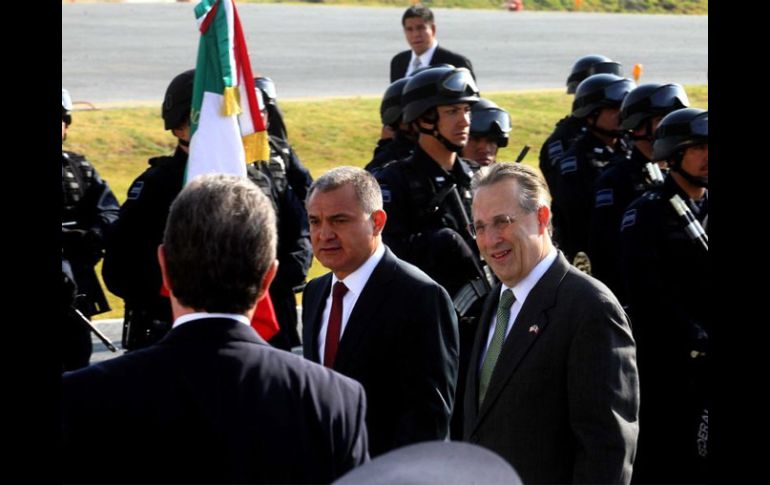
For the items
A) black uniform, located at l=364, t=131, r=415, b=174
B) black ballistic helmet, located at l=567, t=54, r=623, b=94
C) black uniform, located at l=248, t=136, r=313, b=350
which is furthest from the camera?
black ballistic helmet, located at l=567, t=54, r=623, b=94

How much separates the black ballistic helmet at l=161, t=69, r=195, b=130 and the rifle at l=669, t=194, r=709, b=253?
2708mm

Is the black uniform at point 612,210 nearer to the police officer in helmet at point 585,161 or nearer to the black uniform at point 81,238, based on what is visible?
the police officer in helmet at point 585,161

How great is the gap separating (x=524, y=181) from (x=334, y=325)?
0.89 m

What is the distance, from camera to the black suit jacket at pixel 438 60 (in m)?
13.7

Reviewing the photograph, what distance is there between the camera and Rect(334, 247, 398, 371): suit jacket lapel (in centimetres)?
517

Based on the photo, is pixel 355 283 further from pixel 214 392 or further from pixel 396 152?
pixel 396 152

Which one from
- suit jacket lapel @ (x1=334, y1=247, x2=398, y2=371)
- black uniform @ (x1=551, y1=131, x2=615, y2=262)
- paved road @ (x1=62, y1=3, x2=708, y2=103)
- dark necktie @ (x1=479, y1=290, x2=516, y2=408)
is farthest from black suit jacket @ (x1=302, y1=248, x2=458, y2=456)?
paved road @ (x1=62, y1=3, x2=708, y2=103)

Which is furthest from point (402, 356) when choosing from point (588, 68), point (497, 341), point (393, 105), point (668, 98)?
point (588, 68)

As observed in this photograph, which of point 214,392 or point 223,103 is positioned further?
point 223,103

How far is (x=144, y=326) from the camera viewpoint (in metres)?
7.80

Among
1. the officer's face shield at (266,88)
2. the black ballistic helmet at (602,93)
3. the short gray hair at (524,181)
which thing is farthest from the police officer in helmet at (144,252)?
the black ballistic helmet at (602,93)

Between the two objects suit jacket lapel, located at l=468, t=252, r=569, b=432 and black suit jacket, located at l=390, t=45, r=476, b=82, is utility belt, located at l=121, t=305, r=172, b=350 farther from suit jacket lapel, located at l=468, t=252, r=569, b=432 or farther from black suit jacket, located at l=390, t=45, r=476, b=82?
black suit jacket, located at l=390, t=45, r=476, b=82
